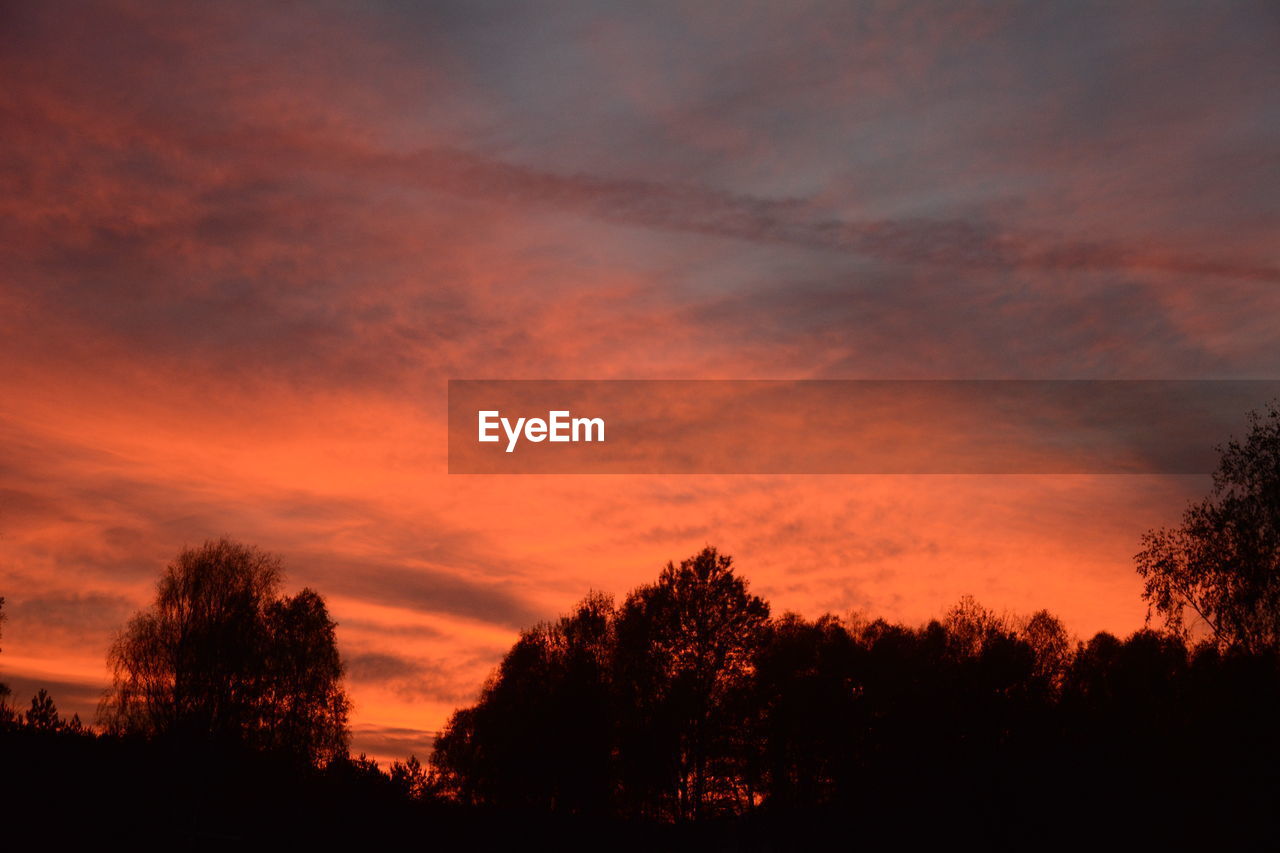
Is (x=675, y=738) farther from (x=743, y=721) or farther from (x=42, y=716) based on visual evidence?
(x=42, y=716)

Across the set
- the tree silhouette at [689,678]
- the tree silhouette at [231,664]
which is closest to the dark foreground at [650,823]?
the tree silhouette at [689,678]

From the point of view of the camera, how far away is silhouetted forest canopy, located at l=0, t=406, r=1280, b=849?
33.2m

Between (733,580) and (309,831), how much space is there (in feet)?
136

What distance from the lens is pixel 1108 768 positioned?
157 feet

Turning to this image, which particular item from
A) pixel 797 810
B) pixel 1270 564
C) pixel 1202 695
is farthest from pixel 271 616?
pixel 1270 564

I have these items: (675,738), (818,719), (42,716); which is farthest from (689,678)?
(42,716)

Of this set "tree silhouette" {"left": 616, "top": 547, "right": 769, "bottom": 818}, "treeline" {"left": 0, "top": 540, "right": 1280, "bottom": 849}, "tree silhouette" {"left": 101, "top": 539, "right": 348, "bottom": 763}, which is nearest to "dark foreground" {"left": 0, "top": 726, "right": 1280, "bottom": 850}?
"treeline" {"left": 0, "top": 540, "right": 1280, "bottom": 849}

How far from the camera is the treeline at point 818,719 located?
47.3 m

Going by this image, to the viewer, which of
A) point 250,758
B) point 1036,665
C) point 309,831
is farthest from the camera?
point 1036,665

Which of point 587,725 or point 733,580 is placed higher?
point 733,580

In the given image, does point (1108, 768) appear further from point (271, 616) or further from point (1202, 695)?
point (271, 616)

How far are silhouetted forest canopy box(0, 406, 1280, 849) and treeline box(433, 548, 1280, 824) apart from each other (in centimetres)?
15

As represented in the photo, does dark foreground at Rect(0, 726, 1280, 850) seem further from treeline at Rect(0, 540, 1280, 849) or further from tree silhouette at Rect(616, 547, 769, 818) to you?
tree silhouette at Rect(616, 547, 769, 818)

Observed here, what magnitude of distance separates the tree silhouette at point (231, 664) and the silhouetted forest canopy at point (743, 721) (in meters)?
0.13
